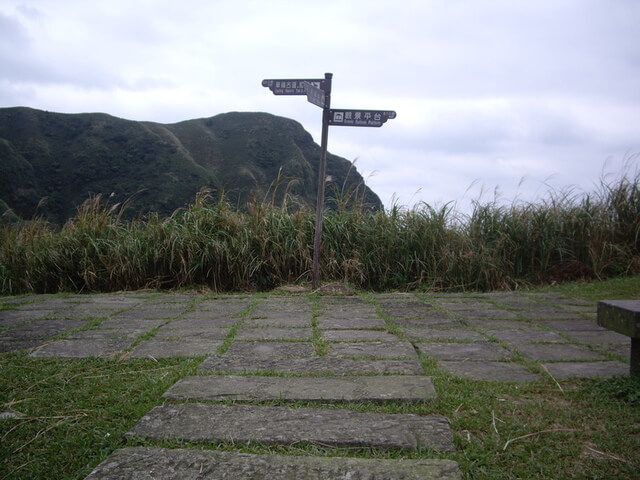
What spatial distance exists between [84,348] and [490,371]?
201cm

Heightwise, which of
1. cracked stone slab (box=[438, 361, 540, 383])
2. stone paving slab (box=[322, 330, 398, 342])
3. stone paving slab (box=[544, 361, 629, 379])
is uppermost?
stone paving slab (box=[544, 361, 629, 379])

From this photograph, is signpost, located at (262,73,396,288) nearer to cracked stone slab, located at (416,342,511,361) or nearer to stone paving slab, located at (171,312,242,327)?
stone paving slab, located at (171,312,242,327)

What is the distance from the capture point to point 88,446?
139 centimetres

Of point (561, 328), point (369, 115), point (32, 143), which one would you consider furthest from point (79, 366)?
point (32, 143)

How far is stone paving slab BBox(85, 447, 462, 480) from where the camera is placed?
3.91 ft

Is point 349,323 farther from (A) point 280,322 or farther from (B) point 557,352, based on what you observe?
(B) point 557,352

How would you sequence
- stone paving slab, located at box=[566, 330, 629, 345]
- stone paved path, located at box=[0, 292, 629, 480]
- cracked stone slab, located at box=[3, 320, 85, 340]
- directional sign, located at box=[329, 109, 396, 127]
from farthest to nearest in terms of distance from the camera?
1. directional sign, located at box=[329, 109, 396, 127]
2. cracked stone slab, located at box=[3, 320, 85, 340]
3. stone paving slab, located at box=[566, 330, 629, 345]
4. stone paved path, located at box=[0, 292, 629, 480]

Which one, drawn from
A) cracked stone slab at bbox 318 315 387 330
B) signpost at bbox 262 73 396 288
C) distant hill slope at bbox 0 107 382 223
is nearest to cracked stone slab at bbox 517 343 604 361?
cracked stone slab at bbox 318 315 387 330

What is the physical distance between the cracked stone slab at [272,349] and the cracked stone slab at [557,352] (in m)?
1.10

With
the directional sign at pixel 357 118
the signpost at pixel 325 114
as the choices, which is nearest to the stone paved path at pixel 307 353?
the signpost at pixel 325 114

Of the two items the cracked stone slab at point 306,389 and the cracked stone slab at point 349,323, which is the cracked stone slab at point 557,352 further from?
the cracked stone slab at point 349,323

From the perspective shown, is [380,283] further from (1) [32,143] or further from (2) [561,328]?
(1) [32,143]

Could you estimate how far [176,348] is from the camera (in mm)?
2459

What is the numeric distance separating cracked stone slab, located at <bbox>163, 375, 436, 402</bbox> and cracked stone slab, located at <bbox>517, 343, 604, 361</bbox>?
0.75m
